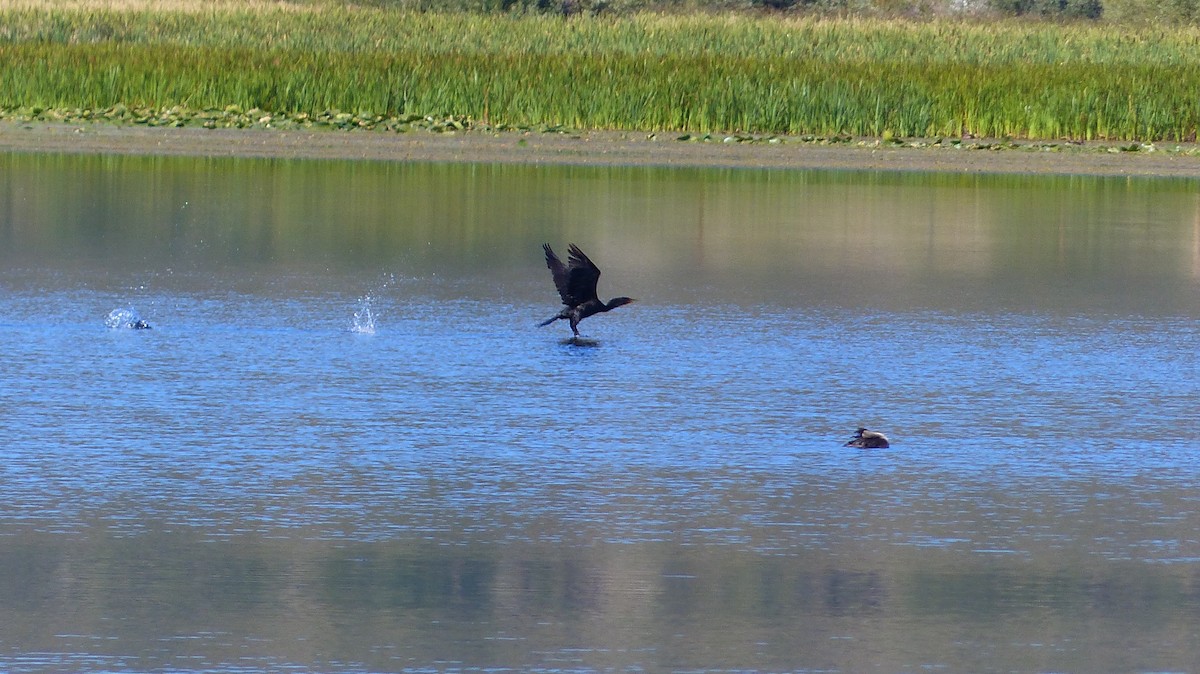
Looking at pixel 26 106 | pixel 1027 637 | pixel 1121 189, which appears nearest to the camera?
pixel 1027 637

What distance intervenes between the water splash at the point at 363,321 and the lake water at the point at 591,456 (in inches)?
1.5

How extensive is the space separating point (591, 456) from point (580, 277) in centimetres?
296

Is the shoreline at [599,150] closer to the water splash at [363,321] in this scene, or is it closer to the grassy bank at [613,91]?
the grassy bank at [613,91]

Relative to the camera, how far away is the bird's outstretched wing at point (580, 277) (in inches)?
403

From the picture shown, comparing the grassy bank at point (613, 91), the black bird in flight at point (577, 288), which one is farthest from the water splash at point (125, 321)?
the grassy bank at point (613, 91)

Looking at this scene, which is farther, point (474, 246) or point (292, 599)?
point (474, 246)

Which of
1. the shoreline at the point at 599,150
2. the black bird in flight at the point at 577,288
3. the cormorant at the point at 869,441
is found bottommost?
the shoreline at the point at 599,150

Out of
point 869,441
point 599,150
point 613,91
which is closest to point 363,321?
point 869,441

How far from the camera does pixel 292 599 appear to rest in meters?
5.46

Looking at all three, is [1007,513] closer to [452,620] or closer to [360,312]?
[452,620]

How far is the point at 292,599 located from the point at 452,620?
1.55 ft

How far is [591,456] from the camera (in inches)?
292

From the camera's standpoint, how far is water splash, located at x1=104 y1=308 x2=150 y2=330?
10266 millimetres

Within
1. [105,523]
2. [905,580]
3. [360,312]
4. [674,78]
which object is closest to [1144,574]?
[905,580]
